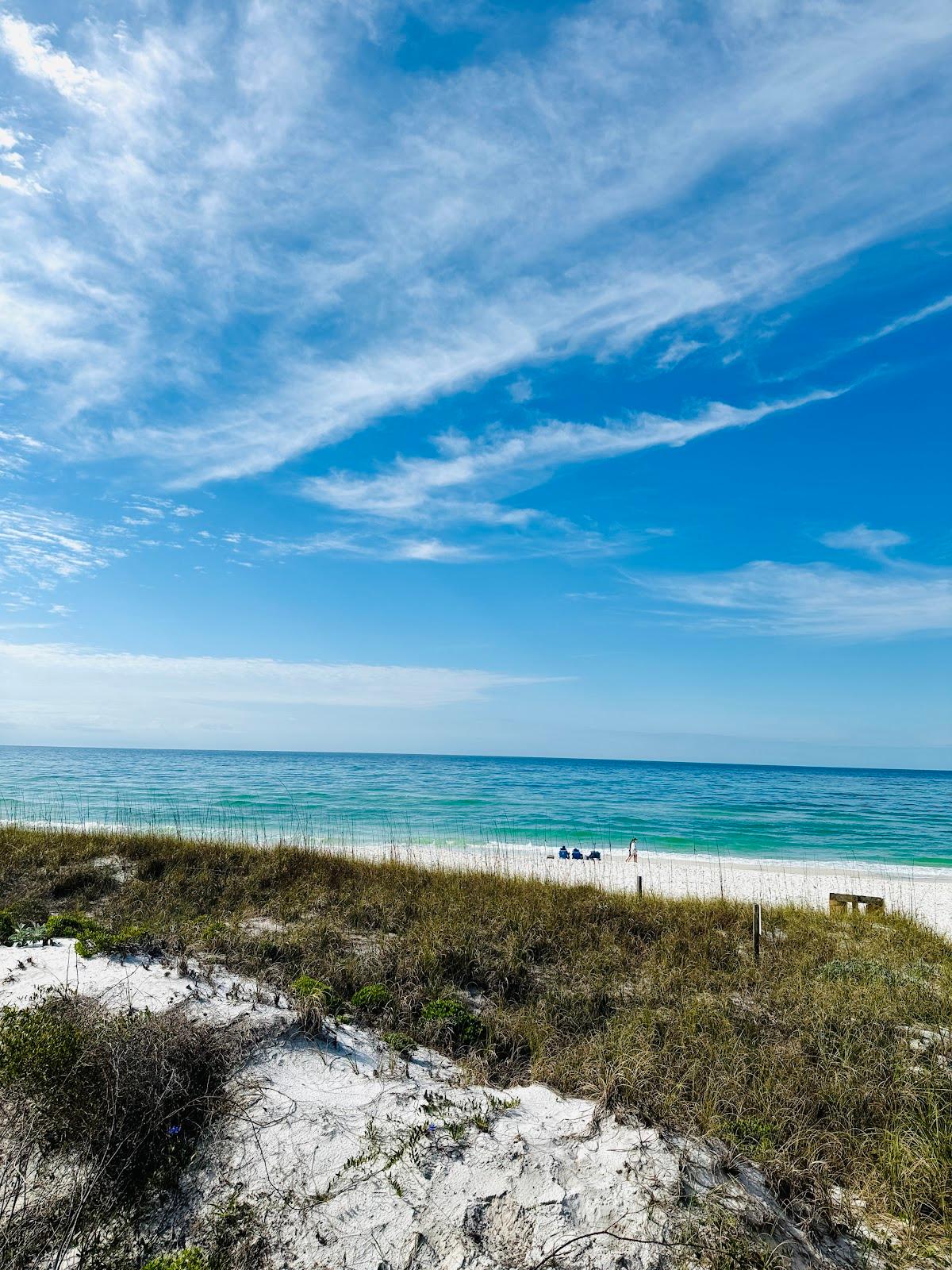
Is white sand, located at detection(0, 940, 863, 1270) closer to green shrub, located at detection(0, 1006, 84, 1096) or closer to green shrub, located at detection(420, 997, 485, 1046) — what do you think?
green shrub, located at detection(0, 1006, 84, 1096)

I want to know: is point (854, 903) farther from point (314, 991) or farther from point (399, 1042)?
point (314, 991)

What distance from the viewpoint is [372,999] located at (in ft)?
21.4

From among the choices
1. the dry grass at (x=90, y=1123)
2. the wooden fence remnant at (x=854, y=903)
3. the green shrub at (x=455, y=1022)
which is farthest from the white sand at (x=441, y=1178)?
the wooden fence remnant at (x=854, y=903)

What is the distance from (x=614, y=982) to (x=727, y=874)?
16.8 m

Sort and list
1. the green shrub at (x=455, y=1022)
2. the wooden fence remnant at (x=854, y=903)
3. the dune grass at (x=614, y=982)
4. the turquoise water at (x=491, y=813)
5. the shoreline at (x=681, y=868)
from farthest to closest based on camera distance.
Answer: the turquoise water at (x=491, y=813) < the shoreline at (x=681, y=868) < the wooden fence remnant at (x=854, y=903) < the green shrub at (x=455, y=1022) < the dune grass at (x=614, y=982)

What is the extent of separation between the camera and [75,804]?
31.0m

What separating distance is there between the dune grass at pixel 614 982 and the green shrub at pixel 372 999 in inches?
0.6

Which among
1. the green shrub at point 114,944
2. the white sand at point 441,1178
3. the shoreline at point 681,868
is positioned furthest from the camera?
the shoreline at point 681,868

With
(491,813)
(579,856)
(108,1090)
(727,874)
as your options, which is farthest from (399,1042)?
(491,813)

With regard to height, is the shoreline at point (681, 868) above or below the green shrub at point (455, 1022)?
below

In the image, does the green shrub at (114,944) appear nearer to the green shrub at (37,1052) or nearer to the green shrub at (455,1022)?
the green shrub at (37,1052)

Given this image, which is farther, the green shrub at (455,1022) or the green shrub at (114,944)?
the green shrub at (114,944)

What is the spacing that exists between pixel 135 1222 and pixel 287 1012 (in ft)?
6.35

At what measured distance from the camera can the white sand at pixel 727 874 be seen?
56.4 feet
